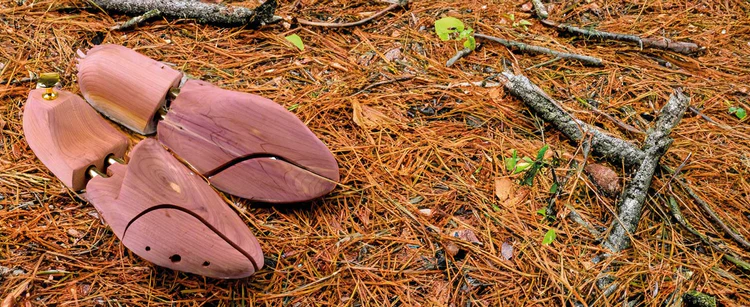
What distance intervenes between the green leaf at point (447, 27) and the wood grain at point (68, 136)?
152cm

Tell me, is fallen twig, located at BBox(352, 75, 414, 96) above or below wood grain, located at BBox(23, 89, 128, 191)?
below

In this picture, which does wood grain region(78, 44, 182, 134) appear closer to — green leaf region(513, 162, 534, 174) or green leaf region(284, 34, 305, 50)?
green leaf region(284, 34, 305, 50)

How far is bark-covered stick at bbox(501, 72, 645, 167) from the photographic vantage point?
2.09m

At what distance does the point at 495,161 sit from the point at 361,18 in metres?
1.13

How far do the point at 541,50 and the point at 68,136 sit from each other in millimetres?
2093

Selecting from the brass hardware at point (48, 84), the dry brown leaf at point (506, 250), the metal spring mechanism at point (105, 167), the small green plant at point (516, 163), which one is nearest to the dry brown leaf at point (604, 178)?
the small green plant at point (516, 163)

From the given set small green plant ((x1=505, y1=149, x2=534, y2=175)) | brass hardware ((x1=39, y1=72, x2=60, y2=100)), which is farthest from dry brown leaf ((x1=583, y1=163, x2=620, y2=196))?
brass hardware ((x1=39, y1=72, x2=60, y2=100))

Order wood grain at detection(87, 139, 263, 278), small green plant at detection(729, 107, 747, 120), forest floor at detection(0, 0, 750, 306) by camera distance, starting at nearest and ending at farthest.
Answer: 1. wood grain at detection(87, 139, 263, 278)
2. forest floor at detection(0, 0, 750, 306)
3. small green plant at detection(729, 107, 747, 120)

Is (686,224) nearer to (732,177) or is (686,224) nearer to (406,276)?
(732,177)

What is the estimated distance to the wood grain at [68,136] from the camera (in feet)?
6.26

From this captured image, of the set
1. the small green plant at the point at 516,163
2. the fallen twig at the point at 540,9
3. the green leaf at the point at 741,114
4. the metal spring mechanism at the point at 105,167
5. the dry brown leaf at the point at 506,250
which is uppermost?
the metal spring mechanism at the point at 105,167

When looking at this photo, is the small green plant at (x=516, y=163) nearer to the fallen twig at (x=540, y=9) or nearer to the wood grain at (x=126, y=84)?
the fallen twig at (x=540, y=9)

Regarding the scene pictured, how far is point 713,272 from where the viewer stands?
1.85m

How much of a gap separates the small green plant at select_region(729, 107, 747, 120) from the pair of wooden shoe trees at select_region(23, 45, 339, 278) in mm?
1816
